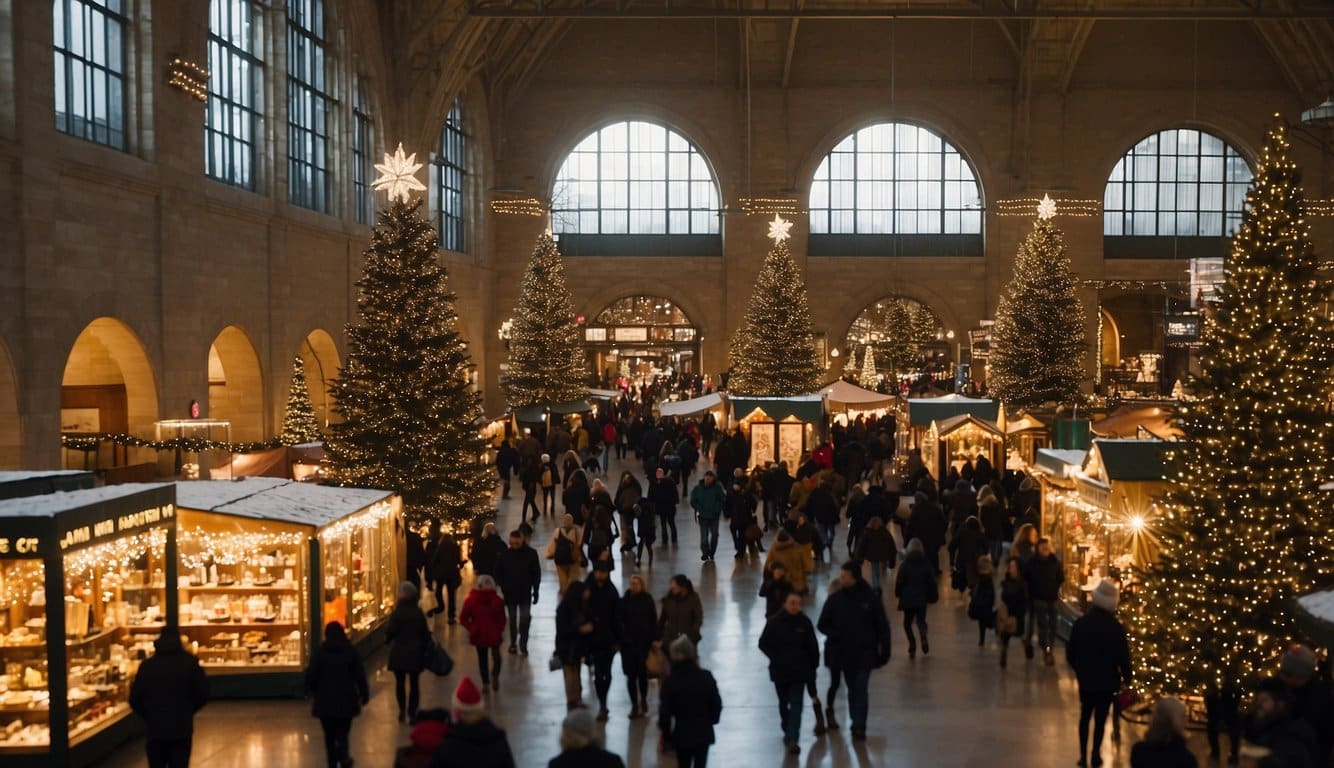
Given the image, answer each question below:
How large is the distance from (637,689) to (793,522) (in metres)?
3.41

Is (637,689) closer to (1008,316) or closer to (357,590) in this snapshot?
(357,590)

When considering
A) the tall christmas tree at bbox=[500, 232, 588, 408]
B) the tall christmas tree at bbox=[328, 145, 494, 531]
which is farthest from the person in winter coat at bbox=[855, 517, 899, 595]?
the tall christmas tree at bbox=[500, 232, 588, 408]

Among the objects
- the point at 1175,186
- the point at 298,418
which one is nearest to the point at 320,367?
the point at 298,418

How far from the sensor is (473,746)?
5.73 meters

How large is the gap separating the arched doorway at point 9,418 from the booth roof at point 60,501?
664 cm

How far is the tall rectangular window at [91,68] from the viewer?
57.3 feet

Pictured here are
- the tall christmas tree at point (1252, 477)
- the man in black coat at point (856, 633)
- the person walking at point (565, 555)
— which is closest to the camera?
the man in black coat at point (856, 633)

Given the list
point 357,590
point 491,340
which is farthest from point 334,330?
point 357,590

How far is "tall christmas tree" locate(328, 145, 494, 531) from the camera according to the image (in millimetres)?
16406

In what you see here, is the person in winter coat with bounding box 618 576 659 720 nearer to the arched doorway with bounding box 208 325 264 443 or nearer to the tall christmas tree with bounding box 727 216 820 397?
the arched doorway with bounding box 208 325 264 443

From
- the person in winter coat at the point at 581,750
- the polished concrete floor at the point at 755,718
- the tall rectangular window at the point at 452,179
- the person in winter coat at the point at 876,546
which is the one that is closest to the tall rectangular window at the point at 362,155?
the tall rectangular window at the point at 452,179

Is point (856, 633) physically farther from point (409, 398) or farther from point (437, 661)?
point (409, 398)

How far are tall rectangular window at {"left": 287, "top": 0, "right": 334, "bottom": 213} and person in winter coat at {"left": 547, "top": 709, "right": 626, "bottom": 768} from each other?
20826mm

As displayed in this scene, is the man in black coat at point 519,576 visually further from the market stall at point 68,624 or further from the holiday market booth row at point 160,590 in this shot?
the market stall at point 68,624
